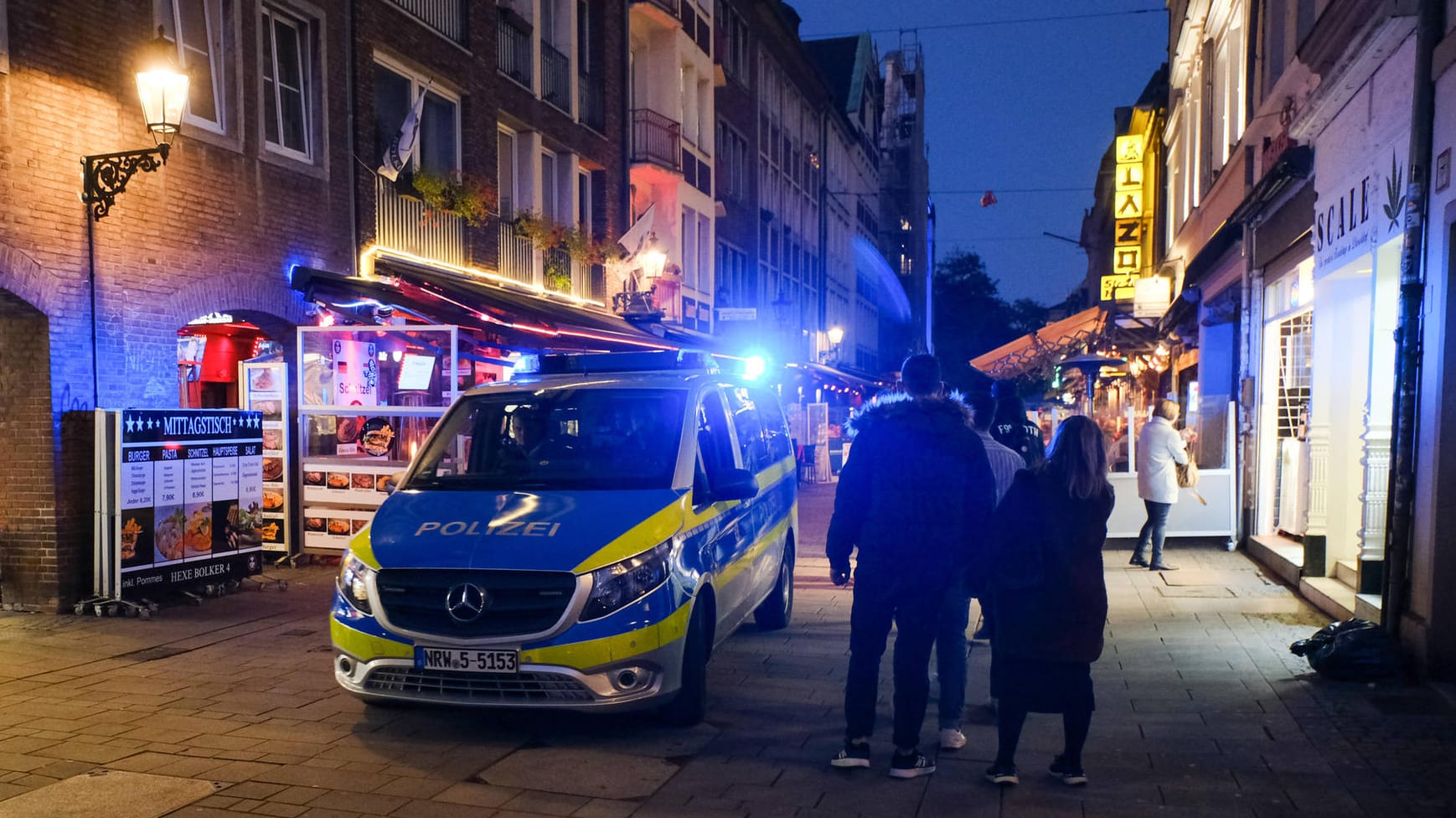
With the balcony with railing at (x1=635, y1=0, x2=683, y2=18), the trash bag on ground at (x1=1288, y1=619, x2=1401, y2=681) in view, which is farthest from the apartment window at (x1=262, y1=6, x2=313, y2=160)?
the balcony with railing at (x1=635, y1=0, x2=683, y2=18)

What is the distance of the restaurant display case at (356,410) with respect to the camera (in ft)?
37.9

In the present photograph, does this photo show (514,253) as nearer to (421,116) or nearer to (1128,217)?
(421,116)

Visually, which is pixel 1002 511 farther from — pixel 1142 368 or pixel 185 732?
pixel 1142 368

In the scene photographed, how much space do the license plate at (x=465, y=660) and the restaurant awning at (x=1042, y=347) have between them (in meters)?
17.6

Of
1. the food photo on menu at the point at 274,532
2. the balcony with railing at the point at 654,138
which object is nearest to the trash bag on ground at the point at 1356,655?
the food photo on menu at the point at 274,532

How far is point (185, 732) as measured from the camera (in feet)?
19.2

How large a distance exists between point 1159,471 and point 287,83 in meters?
10.5

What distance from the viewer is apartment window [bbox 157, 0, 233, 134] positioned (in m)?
10.8

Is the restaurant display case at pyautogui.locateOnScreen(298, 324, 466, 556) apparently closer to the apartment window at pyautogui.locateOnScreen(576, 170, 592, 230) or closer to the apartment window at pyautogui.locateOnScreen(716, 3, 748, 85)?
the apartment window at pyautogui.locateOnScreen(576, 170, 592, 230)

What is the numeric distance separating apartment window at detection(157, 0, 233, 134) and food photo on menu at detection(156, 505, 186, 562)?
388cm

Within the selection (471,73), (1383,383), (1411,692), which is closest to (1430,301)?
(1383,383)

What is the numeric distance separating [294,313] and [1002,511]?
9.48m

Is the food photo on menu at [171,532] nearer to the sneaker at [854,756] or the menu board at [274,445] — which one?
the menu board at [274,445]

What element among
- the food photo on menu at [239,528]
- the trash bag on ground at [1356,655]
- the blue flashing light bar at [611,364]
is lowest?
the trash bag on ground at [1356,655]
